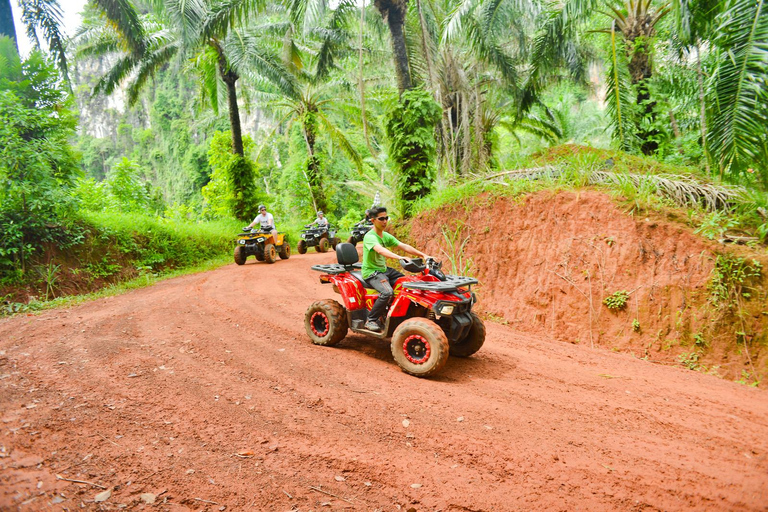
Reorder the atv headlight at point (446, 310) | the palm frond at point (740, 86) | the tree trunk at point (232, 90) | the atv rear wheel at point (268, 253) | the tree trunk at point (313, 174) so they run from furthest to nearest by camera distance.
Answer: the tree trunk at point (313, 174) → the tree trunk at point (232, 90) → the atv rear wheel at point (268, 253) → the palm frond at point (740, 86) → the atv headlight at point (446, 310)

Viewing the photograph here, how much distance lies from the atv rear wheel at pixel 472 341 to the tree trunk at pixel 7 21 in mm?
14379

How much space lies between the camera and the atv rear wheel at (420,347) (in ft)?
14.5

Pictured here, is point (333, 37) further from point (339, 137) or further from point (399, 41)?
point (399, 41)

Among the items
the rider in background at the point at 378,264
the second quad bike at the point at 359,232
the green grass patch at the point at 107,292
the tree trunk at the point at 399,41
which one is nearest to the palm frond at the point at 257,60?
the tree trunk at the point at 399,41

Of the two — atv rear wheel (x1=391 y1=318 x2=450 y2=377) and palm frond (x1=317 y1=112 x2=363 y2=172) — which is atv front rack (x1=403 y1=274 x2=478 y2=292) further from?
palm frond (x1=317 y1=112 x2=363 y2=172)

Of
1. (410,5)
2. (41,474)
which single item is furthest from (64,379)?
(410,5)

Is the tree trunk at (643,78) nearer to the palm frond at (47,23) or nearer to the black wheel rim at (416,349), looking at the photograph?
the black wheel rim at (416,349)

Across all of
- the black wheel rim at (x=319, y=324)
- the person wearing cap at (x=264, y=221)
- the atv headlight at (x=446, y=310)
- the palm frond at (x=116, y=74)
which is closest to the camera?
the atv headlight at (x=446, y=310)

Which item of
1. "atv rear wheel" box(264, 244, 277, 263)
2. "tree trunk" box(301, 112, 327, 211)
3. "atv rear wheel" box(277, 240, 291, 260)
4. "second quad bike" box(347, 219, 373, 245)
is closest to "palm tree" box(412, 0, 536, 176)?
"second quad bike" box(347, 219, 373, 245)

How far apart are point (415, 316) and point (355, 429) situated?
181 centimetres

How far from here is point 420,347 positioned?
4625 millimetres

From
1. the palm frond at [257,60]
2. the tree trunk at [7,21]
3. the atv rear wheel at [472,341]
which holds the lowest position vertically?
the atv rear wheel at [472,341]

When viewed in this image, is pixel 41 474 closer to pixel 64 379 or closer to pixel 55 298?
pixel 64 379

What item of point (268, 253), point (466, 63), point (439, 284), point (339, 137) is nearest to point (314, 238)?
point (268, 253)
